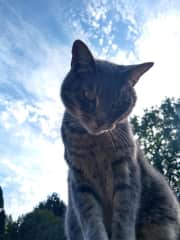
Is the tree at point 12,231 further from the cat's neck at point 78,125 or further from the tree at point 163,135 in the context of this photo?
the cat's neck at point 78,125

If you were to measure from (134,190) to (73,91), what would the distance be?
113 centimetres

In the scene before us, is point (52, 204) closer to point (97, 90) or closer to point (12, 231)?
point (12, 231)

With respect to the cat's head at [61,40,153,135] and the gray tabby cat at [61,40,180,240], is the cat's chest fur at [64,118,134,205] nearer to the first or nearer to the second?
the gray tabby cat at [61,40,180,240]

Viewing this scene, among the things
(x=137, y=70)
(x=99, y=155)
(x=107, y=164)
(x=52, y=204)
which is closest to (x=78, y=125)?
(x=99, y=155)

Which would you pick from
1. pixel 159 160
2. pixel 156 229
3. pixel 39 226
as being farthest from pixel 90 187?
pixel 159 160

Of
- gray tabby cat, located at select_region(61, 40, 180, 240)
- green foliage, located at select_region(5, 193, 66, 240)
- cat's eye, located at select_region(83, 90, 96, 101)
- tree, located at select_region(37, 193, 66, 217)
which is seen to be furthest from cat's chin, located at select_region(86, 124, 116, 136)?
tree, located at select_region(37, 193, 66, 217)

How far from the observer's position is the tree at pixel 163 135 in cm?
2011

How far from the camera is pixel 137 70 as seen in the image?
320 cm

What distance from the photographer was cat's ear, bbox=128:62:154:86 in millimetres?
3186

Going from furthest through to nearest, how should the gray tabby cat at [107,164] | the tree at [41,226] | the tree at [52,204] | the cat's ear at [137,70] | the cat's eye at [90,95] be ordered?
the tree at [52,204] < the tree at [41,226] < the cat's ear at [137,70] < the cat's eye at [90,95] < the gray tabby cat at [107,164]

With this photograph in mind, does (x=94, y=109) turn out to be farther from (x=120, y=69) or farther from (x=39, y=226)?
(x=39, y=226)

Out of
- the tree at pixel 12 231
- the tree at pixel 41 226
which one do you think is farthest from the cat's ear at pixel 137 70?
the tree at pixel 12 231

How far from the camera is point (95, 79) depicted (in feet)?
10.3

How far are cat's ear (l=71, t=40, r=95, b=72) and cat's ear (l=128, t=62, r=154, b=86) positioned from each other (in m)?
0.40
